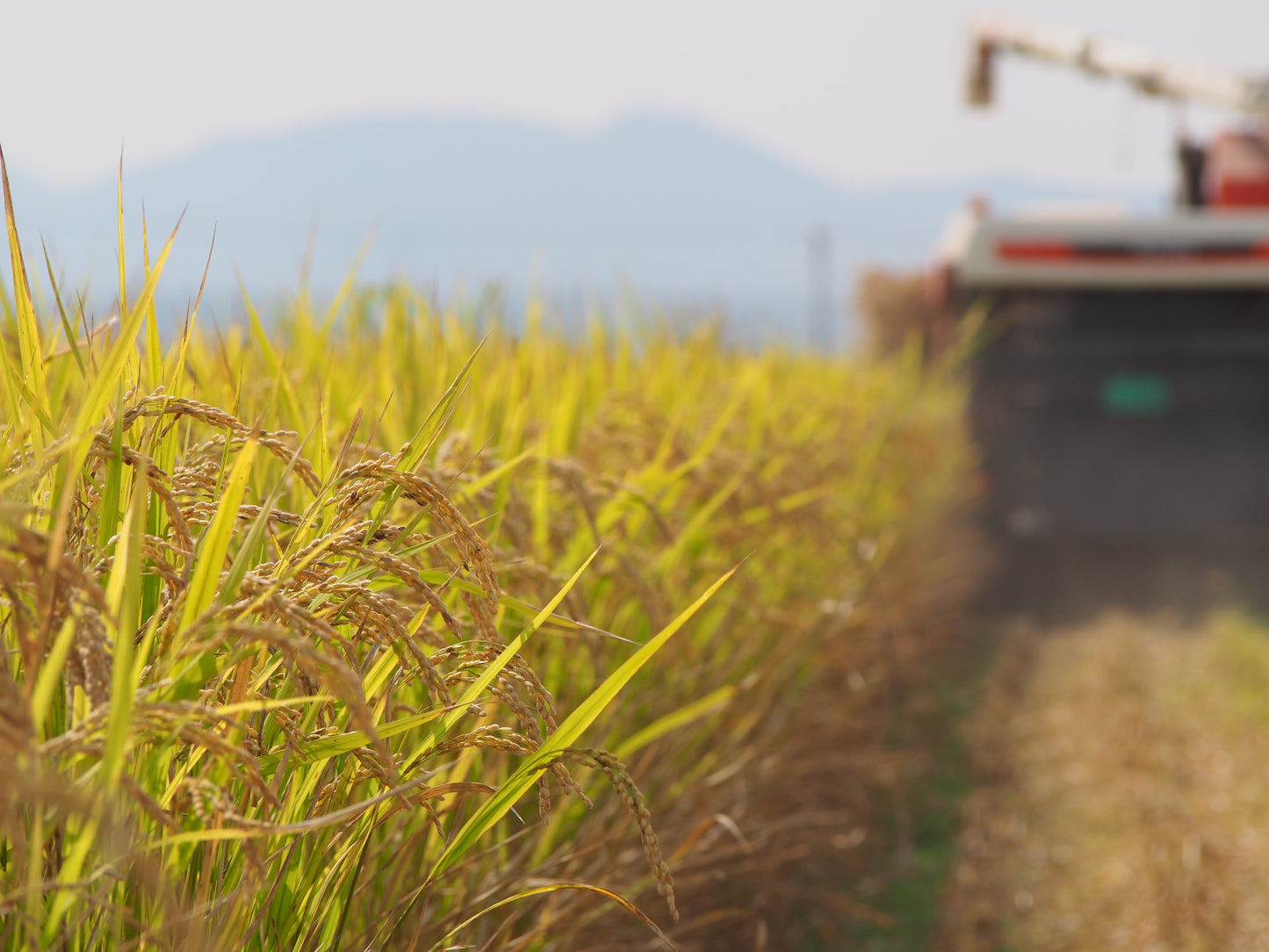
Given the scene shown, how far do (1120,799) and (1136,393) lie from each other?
9.00 ft

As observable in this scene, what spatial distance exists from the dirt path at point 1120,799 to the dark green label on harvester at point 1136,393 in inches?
44.6

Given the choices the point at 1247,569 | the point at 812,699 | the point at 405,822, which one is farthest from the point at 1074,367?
the point at 405,822

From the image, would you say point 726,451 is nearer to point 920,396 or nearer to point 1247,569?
point 920,396

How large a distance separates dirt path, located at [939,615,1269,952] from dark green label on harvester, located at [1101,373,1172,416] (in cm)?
113

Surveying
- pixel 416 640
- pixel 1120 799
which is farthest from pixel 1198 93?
pixel 416 640

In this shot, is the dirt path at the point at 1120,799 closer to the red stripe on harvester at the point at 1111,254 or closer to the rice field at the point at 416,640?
the rice field at the point at 416,640

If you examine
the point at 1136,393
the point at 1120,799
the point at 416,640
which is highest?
the point at 416,640

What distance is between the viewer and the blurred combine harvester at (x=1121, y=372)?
16.5ft

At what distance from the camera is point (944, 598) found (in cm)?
434

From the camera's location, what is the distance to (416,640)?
3.62ft

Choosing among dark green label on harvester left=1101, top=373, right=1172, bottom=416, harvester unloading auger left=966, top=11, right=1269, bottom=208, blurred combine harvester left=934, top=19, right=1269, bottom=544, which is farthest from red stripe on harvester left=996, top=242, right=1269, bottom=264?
harvester unloading auger left=966, top=11, right=1269, bottom=208

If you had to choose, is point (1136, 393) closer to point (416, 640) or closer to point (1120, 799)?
point (1120, 799)

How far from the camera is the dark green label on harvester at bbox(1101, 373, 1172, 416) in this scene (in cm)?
523

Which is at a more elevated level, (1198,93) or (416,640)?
(1198,93)
